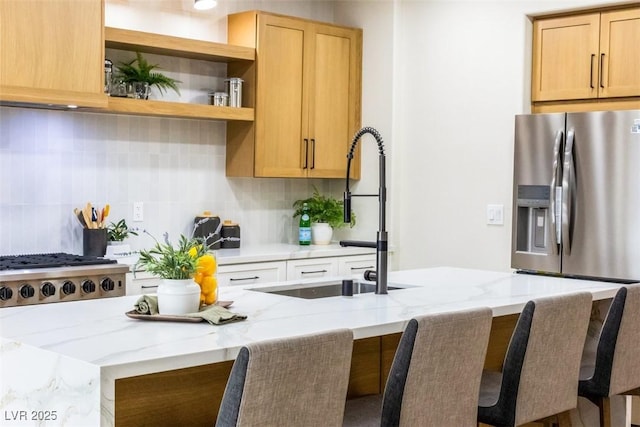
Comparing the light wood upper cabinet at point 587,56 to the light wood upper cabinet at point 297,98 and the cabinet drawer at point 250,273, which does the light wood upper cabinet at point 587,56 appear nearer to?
the light wood upper cabinet at point 297,98

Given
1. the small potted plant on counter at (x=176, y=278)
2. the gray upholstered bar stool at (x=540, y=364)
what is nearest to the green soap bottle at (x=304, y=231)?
the gray upholstered bar stool at (x=540, y=364)

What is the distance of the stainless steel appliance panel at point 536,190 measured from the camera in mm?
4844

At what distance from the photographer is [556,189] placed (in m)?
4.81

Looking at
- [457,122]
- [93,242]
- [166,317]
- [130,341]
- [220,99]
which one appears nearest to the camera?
[130,341]

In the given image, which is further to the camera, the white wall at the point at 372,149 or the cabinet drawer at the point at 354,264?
the cabinet drawer at the point at 354,264

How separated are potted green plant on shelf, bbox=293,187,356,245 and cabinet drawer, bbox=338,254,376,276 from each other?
0.97ft

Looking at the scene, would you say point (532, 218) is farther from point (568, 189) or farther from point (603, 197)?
point (603, 197)

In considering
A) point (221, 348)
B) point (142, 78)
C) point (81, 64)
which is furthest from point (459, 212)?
point (221, 348)

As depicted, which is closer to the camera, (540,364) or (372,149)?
(540,364)

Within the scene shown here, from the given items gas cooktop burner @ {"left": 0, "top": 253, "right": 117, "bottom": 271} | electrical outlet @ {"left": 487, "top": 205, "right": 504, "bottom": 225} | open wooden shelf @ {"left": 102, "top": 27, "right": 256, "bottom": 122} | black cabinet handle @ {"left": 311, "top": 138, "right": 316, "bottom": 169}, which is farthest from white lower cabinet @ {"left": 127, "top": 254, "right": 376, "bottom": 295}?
open wooden shelf @ {"left": 102, "top": 27, "right": 256, "bottom": 122}

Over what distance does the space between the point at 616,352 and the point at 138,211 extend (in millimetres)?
2983

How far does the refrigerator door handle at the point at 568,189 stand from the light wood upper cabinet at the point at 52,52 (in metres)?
2.53

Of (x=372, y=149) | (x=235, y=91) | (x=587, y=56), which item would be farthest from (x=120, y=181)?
(x=587, y=56)

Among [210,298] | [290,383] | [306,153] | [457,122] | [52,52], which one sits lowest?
[290,383]
